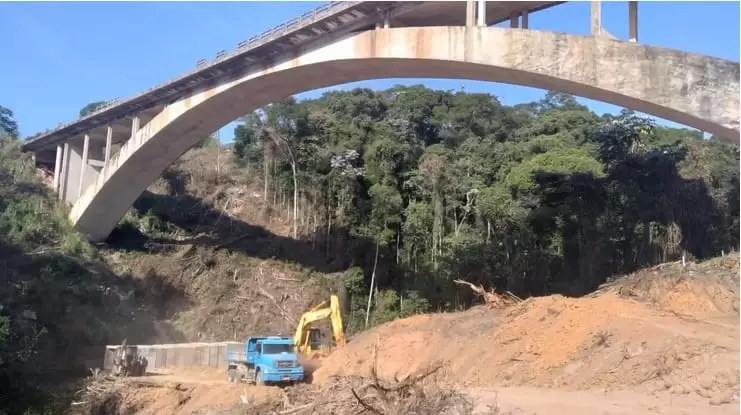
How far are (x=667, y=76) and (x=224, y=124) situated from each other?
21.3 metres

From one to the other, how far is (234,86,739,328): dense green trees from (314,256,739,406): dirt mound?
10123 millimetres

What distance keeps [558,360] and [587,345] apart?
0.84 meters

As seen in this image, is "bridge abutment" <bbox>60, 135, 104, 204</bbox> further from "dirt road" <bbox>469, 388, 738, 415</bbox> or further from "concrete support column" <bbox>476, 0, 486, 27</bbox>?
"dirt road" <bbox>469, 388, 738, 415</bbox>

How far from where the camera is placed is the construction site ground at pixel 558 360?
1378 centimetres

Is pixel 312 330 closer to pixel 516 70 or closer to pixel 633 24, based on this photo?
pixel 516 70

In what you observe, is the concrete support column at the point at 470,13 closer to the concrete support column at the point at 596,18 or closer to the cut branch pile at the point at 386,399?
the concrete support column at the point at 596,18

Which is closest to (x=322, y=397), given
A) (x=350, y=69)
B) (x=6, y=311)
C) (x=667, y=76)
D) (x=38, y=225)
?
(x=667, y=76)

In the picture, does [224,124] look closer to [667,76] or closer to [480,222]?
[480,222]

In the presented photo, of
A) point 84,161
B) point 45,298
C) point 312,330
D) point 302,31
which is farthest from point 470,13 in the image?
point 84,161

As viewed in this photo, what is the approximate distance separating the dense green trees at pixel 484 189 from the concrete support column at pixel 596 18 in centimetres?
1547

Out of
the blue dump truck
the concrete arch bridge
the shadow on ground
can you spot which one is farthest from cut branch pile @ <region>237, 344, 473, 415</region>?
the shadow on ground

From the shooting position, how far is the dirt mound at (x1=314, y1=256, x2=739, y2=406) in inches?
589

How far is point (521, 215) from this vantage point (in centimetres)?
3312

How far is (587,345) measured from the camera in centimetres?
1758
